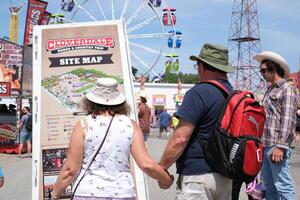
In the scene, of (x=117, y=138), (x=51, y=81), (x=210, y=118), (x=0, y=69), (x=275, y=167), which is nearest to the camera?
(x=117, y=138)


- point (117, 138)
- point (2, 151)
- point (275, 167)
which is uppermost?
point (117, 138)

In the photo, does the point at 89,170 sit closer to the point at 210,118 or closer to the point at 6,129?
the point at 210,118

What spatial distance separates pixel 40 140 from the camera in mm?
5367

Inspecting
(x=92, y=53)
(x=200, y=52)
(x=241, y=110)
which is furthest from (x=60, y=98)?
(x=241, y=110)

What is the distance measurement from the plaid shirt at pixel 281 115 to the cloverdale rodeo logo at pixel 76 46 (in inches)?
70.3

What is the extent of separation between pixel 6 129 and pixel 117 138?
14778mm

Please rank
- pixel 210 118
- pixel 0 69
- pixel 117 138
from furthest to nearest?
pixel 0 69 < pixel 210 118 < pixel 117 138

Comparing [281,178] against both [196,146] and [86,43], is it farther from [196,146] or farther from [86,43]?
[86,43]

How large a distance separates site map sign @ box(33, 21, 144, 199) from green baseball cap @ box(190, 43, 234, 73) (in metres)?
1.68

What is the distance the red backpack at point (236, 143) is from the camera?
140 inches

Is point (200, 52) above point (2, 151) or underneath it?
above

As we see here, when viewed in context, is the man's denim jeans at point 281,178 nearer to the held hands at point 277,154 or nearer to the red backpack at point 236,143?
the held hands at point 277,154

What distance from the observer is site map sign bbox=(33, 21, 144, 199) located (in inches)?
212

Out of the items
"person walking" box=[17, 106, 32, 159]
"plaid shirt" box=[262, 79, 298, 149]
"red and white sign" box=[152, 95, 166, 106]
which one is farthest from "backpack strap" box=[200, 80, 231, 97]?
"red and white sign" box=[152, 95, 166, 106]
